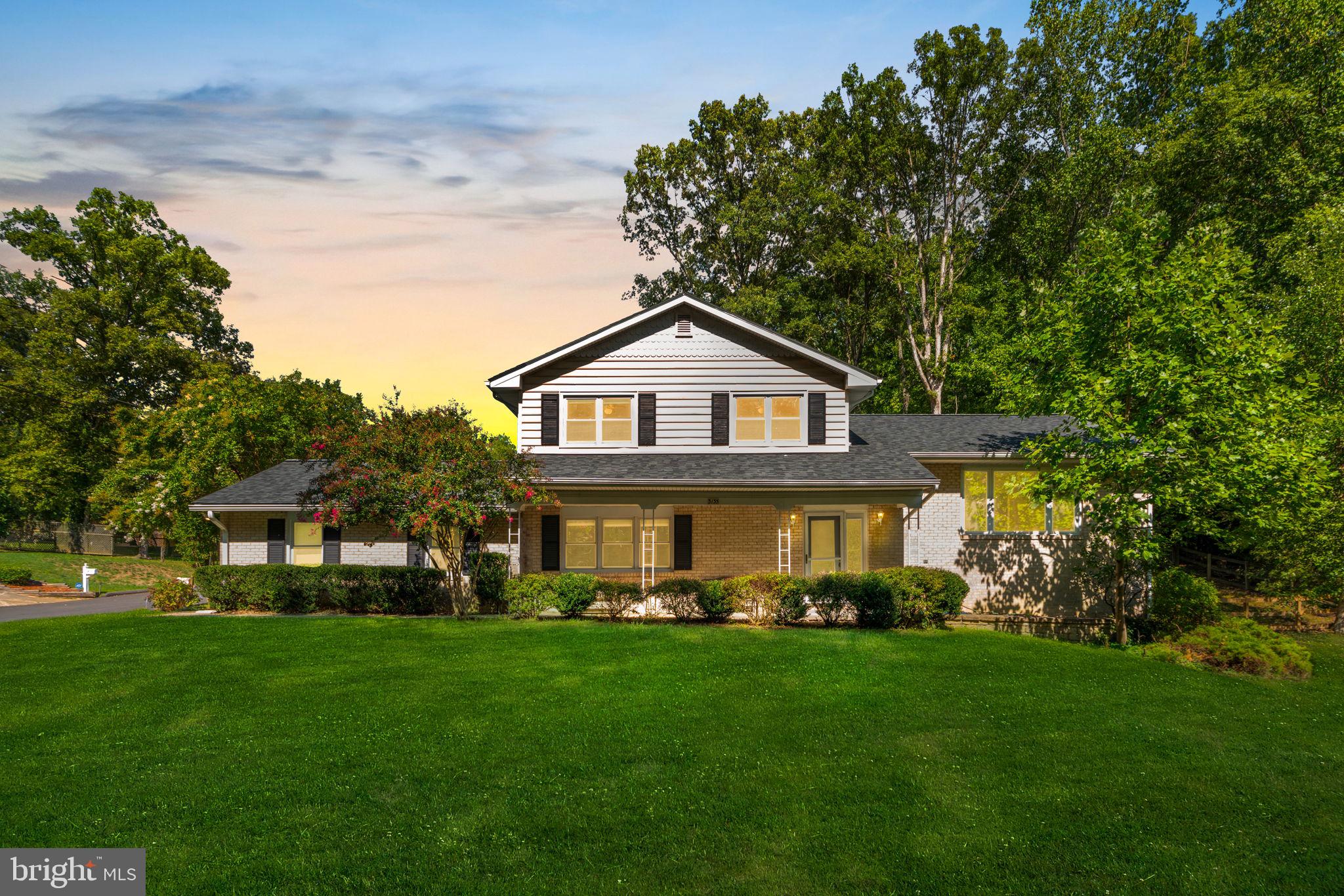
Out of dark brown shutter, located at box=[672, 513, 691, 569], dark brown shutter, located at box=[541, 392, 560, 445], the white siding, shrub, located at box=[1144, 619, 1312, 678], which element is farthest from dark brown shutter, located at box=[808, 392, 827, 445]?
shrub, located at box=[1144, 619, 1312, 678]

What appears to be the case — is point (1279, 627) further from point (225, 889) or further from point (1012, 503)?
point (225, 889)

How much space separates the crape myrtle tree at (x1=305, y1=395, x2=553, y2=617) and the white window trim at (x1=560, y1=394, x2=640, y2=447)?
278cm

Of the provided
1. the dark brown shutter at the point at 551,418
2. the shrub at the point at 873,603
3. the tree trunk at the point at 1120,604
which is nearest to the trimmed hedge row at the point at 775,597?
the shrub at the point at 873,603

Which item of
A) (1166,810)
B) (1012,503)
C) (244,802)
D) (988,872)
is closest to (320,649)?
(244,802)

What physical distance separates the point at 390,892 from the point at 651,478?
1271 cm

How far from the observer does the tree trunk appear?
1592cm

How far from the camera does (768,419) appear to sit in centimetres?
2027

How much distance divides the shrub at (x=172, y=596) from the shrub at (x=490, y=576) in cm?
821

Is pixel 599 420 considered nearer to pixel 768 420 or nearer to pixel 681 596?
pixel 768 420

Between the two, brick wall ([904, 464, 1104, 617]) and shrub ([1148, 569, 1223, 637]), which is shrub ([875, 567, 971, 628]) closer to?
brick wall ([904, 464, 1104, 617])

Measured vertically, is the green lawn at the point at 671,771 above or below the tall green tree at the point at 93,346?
below

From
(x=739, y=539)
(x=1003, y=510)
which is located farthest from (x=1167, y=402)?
(x=739, y=539)

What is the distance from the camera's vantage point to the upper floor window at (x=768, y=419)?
20.2 meters

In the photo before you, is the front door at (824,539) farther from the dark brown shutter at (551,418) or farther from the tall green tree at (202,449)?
the tall green tree at (202,449)
